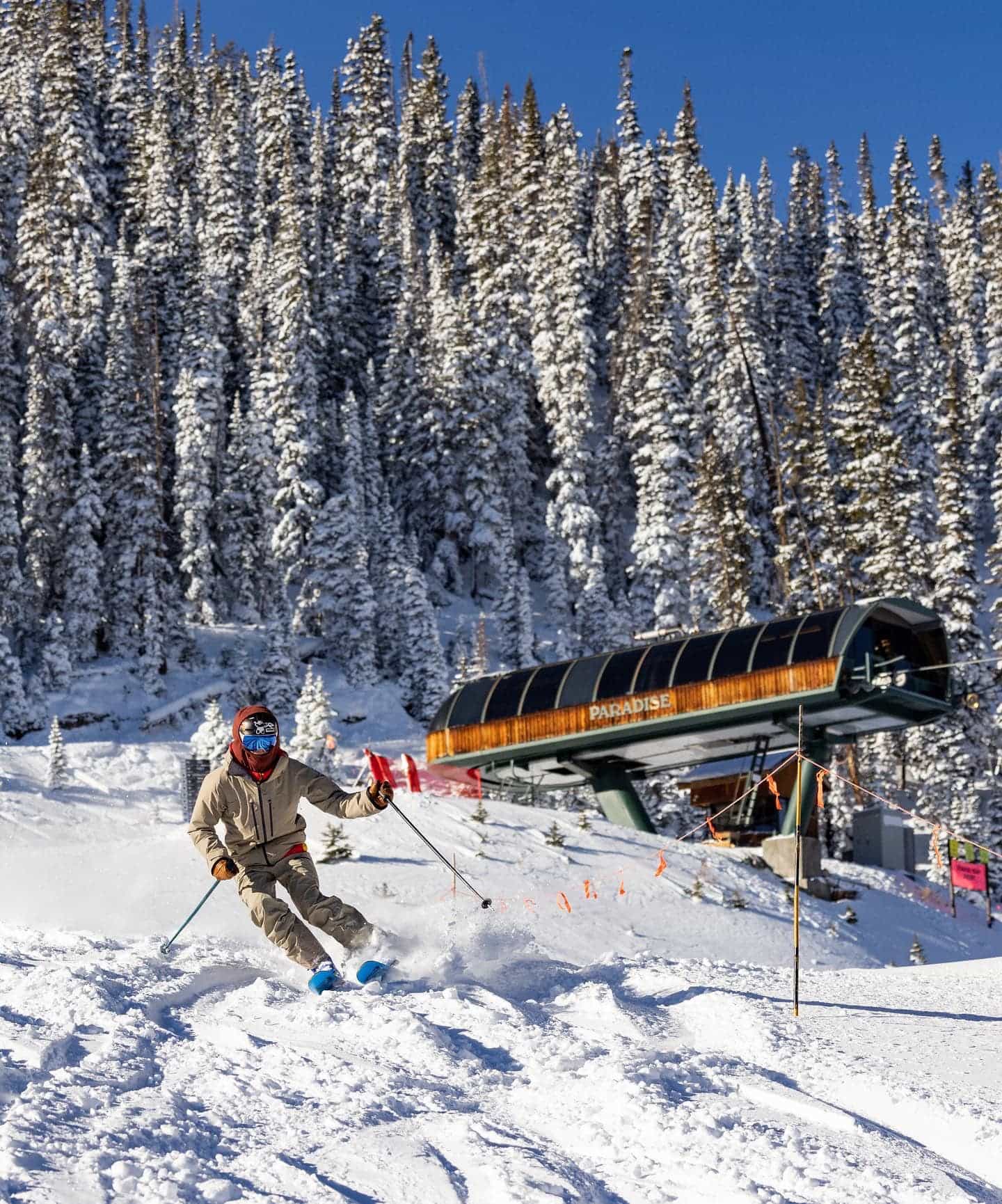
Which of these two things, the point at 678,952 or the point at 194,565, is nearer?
the point at 678,952

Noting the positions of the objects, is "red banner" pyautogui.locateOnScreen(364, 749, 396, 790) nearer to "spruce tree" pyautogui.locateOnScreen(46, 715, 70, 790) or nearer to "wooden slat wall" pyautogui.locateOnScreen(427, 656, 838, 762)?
"wooden slat wall" pyautogui.locateOnScreen(427, 656, 838, 762)

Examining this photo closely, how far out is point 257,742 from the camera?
358 inches

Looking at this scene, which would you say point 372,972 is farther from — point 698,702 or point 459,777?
point 459,777

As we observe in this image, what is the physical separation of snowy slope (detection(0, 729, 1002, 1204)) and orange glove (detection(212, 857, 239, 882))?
566 millimetres

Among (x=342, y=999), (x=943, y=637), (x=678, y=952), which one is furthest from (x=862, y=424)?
(x=342, y=999)

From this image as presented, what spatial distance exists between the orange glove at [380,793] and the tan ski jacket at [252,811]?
2.8 inches

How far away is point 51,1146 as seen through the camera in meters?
4.63

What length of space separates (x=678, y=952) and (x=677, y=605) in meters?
40.6

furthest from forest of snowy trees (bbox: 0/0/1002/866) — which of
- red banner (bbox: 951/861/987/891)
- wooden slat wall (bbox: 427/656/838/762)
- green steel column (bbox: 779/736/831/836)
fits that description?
wooden slat wall (bbox: 427/656/838/762)

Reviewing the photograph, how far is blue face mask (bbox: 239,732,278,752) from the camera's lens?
358 inches

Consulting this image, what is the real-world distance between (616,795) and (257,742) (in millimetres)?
20851

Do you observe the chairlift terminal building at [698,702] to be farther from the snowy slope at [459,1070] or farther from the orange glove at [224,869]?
the orange glove at [224,869]

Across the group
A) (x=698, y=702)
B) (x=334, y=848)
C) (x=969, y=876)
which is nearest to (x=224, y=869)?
(x=334, y=848)

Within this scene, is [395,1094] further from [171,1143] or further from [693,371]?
[693,371]
